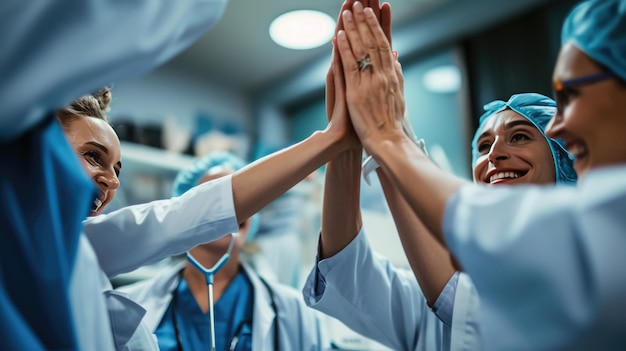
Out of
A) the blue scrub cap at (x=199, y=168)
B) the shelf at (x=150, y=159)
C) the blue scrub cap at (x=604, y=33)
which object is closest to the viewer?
the blue scrub cap at (x=604, y=33)

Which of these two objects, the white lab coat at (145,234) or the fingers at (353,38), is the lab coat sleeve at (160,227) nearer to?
the white lab coat at (145,234)

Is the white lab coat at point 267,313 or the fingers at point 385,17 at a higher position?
the fingers at point 385,17

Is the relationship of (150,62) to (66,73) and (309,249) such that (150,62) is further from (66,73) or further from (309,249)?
(309,249)

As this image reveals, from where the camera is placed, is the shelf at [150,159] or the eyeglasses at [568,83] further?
the shelf at [150,159]

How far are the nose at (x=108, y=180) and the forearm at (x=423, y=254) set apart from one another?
67 cm

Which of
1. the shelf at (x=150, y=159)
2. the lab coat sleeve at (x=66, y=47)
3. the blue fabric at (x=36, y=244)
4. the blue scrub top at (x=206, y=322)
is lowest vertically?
the blue scrub top at (x=206, y=322)

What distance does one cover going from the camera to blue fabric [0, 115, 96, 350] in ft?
2.20

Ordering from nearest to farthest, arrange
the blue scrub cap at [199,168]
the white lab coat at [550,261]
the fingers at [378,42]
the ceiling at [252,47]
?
the white lab coat at [550,261] → the fingers at [378,42] → the blue scrub cap at [199,168] → the ceiling at [252,47]

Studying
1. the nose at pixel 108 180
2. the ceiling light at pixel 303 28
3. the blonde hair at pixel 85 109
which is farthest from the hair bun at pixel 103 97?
the ceiling light at pixel 303 28

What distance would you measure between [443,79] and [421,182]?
2.37 m

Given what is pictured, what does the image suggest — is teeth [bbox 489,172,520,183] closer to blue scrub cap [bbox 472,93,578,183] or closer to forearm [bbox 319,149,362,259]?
blue scrub cap [bbox 472,93,578,183]

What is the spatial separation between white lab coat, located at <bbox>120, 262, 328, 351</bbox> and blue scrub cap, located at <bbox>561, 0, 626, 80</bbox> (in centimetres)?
117

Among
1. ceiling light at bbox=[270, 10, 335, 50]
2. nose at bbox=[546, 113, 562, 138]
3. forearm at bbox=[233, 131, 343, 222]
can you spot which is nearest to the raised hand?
forearm at bbox=[233, 131, 343, 222]

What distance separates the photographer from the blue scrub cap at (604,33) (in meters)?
0.73
